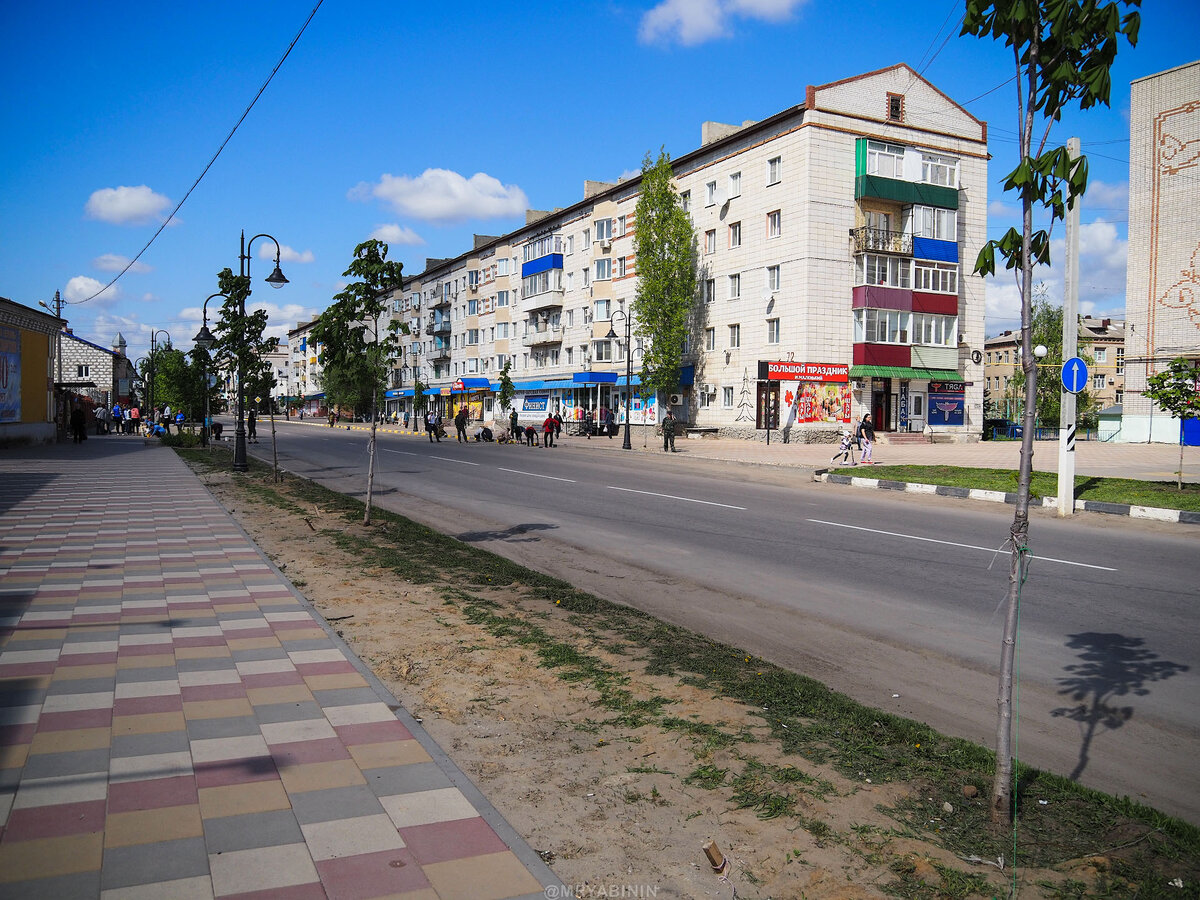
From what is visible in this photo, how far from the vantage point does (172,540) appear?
1045 centimetres

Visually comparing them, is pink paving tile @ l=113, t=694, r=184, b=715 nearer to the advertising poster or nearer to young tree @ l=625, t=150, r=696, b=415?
the advertising poster

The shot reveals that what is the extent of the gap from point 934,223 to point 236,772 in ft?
145

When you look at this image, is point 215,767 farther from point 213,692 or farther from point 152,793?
point 213,692

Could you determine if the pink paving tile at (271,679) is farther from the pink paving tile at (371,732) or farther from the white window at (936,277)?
the white window at (936,277)

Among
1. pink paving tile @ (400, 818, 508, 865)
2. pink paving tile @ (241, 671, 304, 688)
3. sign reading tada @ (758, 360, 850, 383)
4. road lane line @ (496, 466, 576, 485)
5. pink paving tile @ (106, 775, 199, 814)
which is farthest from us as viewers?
sign reading tada @ (758, 360, 850, 383)

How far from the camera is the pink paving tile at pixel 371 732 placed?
413 cm

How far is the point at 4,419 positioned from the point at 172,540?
84.5 feet

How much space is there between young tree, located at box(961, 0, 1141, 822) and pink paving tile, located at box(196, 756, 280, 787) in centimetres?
324

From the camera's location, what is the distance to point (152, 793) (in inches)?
139

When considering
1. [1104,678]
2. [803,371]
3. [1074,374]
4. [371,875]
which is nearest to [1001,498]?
[1074,374]

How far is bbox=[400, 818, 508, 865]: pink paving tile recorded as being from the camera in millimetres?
3080

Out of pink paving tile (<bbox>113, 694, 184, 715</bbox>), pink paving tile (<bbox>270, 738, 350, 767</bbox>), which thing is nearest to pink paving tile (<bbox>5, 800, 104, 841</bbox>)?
pink paving tile (<bbox>270, 738, 350, 767</bbox>)

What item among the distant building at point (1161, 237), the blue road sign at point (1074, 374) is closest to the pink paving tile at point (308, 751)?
the blue road sign at point (1074, 374)

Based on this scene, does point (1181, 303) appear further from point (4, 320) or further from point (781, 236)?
point (4, 320)
